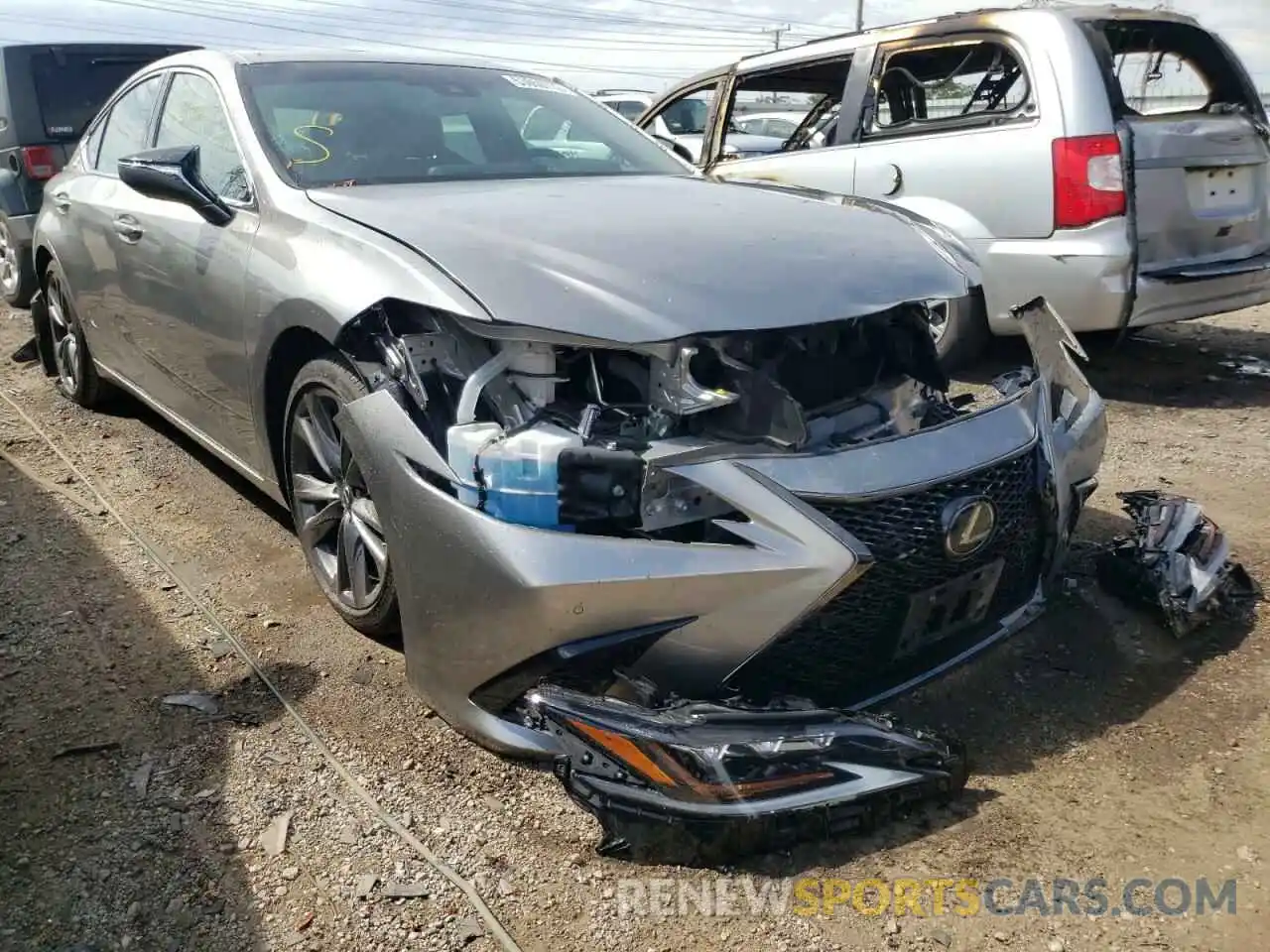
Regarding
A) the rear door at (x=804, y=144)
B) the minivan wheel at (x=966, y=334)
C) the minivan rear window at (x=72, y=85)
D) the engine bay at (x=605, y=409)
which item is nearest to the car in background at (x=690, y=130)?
the rear door at (x=804, y=144)

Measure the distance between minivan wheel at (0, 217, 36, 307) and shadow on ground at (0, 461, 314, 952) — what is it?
4.60 meters

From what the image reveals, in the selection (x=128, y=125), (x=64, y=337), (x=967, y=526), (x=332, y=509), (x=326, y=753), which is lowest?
(x=326, y=753)

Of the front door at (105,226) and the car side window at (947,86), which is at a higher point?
the car side window at (947,86)

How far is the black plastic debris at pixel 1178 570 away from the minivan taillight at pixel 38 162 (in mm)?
7037

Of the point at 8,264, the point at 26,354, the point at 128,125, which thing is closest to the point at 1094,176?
the point at 128,125

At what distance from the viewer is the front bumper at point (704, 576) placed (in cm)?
217

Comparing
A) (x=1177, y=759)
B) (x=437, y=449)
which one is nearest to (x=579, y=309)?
(x=437, y=449)

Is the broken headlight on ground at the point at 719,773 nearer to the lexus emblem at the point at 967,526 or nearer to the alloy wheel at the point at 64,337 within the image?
the lexus emblem at the point at 967,526

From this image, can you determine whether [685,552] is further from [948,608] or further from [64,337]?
[64,337]

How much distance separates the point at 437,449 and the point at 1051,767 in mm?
1587

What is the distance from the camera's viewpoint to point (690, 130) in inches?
420

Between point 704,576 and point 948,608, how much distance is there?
67 cm

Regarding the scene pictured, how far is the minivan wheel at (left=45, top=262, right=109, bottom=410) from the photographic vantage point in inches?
198

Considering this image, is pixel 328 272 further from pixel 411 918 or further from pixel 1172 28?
pixel 1172 28
